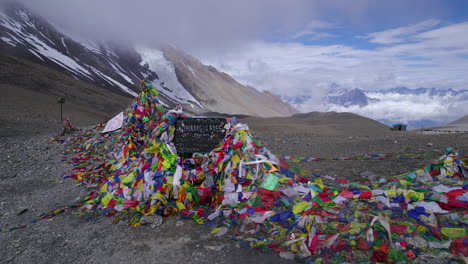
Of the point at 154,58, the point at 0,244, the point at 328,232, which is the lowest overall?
the point at 0,244

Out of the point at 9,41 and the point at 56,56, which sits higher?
the point at 9,41

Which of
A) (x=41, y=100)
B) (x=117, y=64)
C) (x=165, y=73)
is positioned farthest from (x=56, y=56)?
(x=41, y=100)

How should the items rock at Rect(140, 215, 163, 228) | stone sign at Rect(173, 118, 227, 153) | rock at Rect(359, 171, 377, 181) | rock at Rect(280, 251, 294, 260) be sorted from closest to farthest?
rock at Rect(280, 251, 294, 260) < rock at Rect(140, 215, 163, 228) < stone sign at Rect(173, 118, 227, 153) < rock at Rect(359, 171, 377, 181)

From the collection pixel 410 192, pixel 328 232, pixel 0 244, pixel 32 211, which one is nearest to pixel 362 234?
pixel 328 232

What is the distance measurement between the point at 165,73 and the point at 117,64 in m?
15.5

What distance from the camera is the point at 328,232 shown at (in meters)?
4.04

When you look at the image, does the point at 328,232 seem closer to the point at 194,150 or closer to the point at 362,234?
the point at 362,234

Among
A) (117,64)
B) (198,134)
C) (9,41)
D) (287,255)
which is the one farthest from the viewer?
(117,64)

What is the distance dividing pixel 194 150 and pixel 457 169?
491 centimetres

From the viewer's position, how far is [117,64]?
82.2 m

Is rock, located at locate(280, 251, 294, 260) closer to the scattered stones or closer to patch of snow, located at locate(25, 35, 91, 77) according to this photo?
the scattered stones

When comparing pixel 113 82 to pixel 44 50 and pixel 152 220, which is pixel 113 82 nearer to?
pixel 44 50

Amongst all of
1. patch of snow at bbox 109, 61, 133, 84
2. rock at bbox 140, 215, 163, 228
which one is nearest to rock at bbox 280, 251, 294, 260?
Result: rock at bbox 140, 215, 163, 228

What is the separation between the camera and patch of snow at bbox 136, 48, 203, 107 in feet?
277
